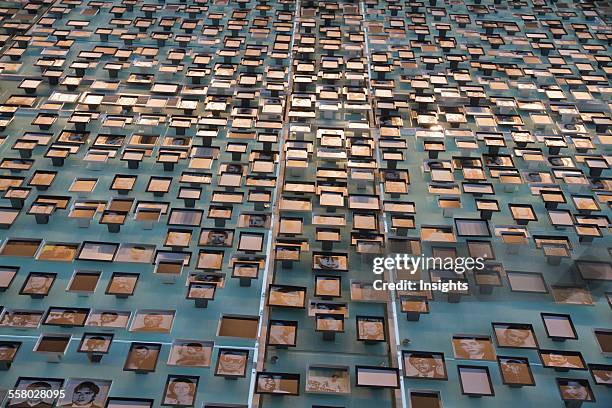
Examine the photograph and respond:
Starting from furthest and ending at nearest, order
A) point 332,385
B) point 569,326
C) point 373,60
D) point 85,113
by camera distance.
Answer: point 373,60, point 85,113, point 569,326, point 332,385

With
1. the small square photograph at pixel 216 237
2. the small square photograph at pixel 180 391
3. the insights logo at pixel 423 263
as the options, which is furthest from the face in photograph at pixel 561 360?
the small square photograph at pixel 216 237

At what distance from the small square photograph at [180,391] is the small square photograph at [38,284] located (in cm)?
347

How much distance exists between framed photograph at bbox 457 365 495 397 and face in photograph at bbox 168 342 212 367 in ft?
15.2

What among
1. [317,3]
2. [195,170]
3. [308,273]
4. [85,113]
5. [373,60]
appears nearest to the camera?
[308,273]

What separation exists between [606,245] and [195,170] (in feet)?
32.6

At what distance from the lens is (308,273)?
14.2 metres

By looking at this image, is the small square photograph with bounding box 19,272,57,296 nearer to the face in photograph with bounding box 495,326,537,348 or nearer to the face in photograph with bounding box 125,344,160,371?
the face in photograph with bounding box 125,344,160,371

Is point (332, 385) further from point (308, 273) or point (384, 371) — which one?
point (308, 273)

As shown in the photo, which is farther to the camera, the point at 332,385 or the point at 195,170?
the point at 195,170

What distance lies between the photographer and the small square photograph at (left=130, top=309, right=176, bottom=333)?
1269 cm

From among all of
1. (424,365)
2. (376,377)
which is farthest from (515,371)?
(376,377)

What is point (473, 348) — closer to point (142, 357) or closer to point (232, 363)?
point (232, 363)

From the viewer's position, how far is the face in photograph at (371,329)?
12.6 m

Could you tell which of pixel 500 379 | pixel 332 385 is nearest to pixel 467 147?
pixel 500 379
